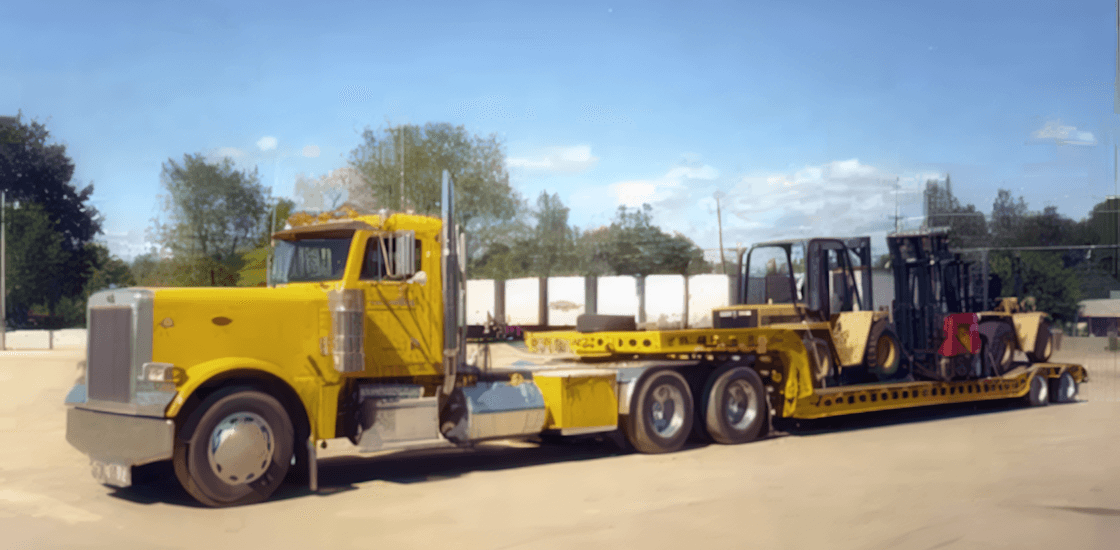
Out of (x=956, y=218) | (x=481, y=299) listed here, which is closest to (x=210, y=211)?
(x=481, y=299)

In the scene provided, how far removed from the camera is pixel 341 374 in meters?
10.1

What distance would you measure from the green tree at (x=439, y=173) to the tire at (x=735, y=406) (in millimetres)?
50775

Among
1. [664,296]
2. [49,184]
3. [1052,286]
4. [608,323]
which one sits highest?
[49,184]

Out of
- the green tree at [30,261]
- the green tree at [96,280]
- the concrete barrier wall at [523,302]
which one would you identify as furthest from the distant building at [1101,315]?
the green tree at [30,261]

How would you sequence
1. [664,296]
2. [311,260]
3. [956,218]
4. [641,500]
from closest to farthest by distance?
[641,500] < [311,260] < [664,296] < [956,218]

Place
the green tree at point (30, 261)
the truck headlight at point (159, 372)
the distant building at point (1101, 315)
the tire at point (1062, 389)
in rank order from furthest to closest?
the distant building at point (1101, 315)
the green tree at point (30, 261)
the tire at point (1062, 389)
the truck headlight at point (159, 372)

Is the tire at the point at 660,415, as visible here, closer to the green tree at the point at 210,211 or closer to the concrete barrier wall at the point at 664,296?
the concrete barrier wall at the point at 664,296

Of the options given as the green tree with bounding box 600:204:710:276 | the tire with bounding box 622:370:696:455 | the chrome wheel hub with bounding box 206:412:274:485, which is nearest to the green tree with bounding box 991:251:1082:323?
the green tree with bounding box 600:204:710:276

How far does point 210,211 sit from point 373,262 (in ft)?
177

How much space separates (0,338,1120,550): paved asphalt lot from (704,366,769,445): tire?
14.9 inches

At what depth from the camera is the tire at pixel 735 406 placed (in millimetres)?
13391

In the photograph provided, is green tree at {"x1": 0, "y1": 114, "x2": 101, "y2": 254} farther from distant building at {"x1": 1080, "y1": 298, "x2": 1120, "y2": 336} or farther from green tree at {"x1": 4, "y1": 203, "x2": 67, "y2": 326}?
distant building at {"x1": 1080, "y1": 298, "x2": 1120, "y2": 336}

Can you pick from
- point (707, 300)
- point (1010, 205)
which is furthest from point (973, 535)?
point (1010, 205)

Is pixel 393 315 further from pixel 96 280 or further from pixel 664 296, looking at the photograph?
pixel 96 280
